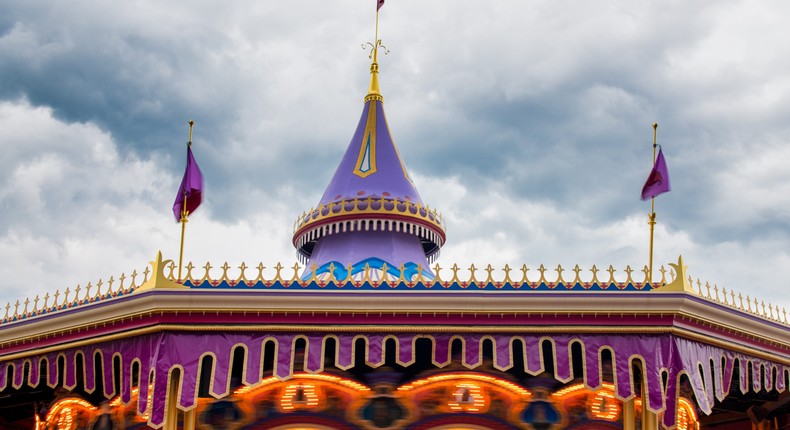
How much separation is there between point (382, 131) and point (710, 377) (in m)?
12.8

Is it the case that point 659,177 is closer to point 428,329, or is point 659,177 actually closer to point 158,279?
point 428,329

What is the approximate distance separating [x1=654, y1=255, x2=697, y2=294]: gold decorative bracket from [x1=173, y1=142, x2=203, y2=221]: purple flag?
1018 cm

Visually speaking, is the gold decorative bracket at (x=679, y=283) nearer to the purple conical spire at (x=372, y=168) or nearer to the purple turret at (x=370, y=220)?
the purple turret at (x=370, y=220)

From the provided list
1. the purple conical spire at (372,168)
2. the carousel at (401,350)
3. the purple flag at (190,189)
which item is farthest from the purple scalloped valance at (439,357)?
the purple conical spire at (372,168)

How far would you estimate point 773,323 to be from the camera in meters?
20.6

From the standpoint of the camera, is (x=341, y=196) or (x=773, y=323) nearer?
(x=773, y=323)

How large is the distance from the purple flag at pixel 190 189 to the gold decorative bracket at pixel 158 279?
2212 mm

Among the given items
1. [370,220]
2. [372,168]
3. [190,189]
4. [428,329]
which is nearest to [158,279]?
[190,189]

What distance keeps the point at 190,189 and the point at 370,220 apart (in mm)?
5959

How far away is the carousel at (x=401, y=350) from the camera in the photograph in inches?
728

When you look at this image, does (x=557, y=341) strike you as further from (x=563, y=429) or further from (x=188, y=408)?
(x=188, y=408)

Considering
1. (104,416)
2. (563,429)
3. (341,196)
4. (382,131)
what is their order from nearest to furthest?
1. (563,429)
2. (104,416)
3. (341,196)
4. (382,131)

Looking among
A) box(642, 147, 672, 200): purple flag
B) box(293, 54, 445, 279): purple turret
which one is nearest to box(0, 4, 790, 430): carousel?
box(642, 147, 672, 200): purple flag

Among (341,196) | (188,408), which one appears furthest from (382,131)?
(188,408)
